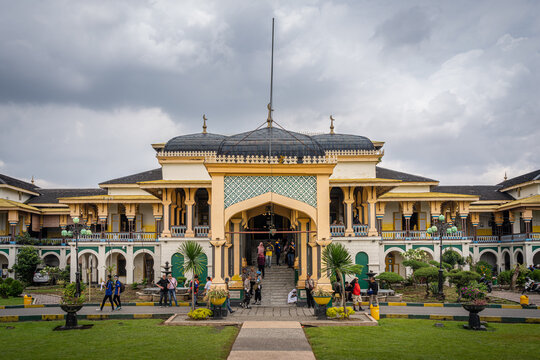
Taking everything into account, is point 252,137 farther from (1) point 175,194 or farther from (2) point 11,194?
(2) point 11,194

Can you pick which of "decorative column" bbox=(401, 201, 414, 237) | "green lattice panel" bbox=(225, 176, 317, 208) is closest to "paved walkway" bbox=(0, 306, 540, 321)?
"green lattice panel" bbox=(225, 176, 317, 208)

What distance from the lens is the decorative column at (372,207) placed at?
28.0 meters

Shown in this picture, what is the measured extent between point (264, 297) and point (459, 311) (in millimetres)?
7887

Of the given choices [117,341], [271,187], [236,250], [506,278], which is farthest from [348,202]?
[117,341]

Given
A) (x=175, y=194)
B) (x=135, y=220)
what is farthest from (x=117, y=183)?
(x=175, y=194)

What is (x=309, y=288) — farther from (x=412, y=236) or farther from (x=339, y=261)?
(x=412, y=236)

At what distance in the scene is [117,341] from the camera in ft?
42.5

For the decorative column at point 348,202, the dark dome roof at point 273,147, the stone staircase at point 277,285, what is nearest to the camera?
the dark dome roof at point 273,147

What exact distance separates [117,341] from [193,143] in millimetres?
21308

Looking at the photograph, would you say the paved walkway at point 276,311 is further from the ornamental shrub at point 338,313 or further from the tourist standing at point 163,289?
the ornamental shrub at point 338,313

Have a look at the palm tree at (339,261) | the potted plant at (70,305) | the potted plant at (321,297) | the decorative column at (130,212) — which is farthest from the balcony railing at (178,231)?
the potted plant at (321,297)

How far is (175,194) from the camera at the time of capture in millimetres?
31000

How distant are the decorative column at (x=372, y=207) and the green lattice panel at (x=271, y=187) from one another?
11.0 metres

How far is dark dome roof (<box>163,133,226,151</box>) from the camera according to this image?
32812 mm
